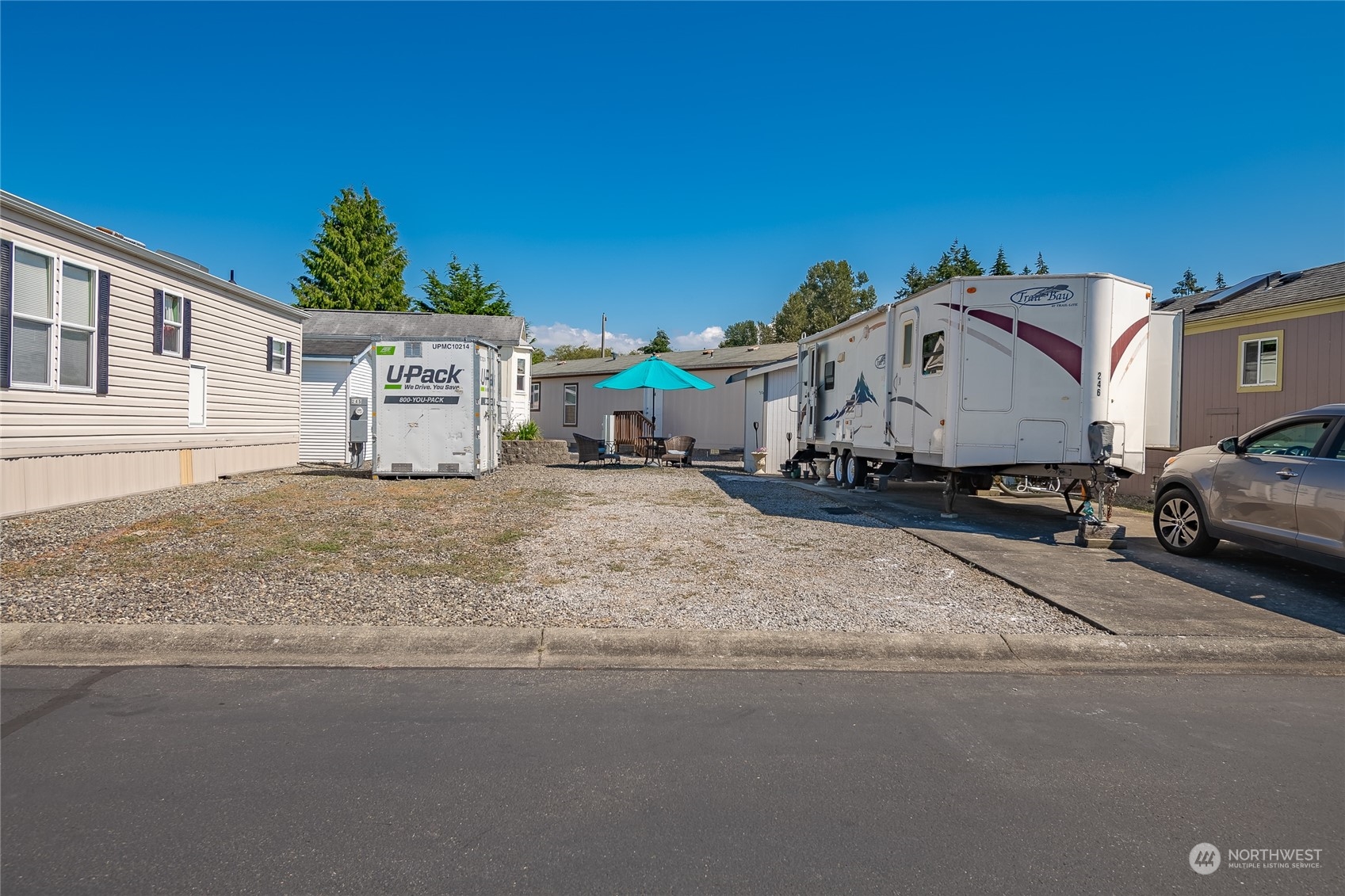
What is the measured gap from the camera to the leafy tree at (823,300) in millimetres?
55750

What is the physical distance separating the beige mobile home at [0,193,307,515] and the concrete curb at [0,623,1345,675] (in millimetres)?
5956

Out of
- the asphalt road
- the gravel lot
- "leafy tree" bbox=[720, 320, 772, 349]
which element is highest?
"leafy tree" bbox=[720, 320, 772, 349]

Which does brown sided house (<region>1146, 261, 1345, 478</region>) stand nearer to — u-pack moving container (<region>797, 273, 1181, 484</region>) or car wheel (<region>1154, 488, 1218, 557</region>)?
u-pack moving container (<region>797, 273, 1181, 484</region>)

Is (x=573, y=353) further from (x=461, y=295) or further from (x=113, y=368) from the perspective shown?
(x=113, y=368)

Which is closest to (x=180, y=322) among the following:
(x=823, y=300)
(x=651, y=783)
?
(x=651, y=783)

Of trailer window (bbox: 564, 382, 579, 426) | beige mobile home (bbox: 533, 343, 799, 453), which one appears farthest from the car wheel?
A: trailer window (bbox: 564, 382, 579, 426)

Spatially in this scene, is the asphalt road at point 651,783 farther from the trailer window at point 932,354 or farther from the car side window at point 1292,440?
the trailer window at point 932,354

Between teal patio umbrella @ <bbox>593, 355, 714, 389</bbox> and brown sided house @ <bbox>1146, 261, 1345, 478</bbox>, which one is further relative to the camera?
teal patio umbrella @ <bbox>593, 355, 714, 389</bbox>

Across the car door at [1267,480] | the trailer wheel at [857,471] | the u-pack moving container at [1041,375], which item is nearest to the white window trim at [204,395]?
the trailer wheel at [857,471]

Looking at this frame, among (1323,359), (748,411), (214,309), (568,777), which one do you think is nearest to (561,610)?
(568,777)

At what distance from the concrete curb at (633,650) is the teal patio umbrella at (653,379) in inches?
545

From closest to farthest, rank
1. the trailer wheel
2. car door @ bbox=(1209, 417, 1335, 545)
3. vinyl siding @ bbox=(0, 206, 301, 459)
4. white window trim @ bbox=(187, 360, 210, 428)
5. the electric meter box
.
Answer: car door @ bbox=(1209, 417, 1335, 545), vinyl siding @ bbox=(0, 206, 301, 459), white window trim @ bbox=(187, 360, 210, 428), the trailer wheel, the electric meter box

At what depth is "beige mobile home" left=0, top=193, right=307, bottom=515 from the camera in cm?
943

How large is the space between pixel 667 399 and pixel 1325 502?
22.6 metres
